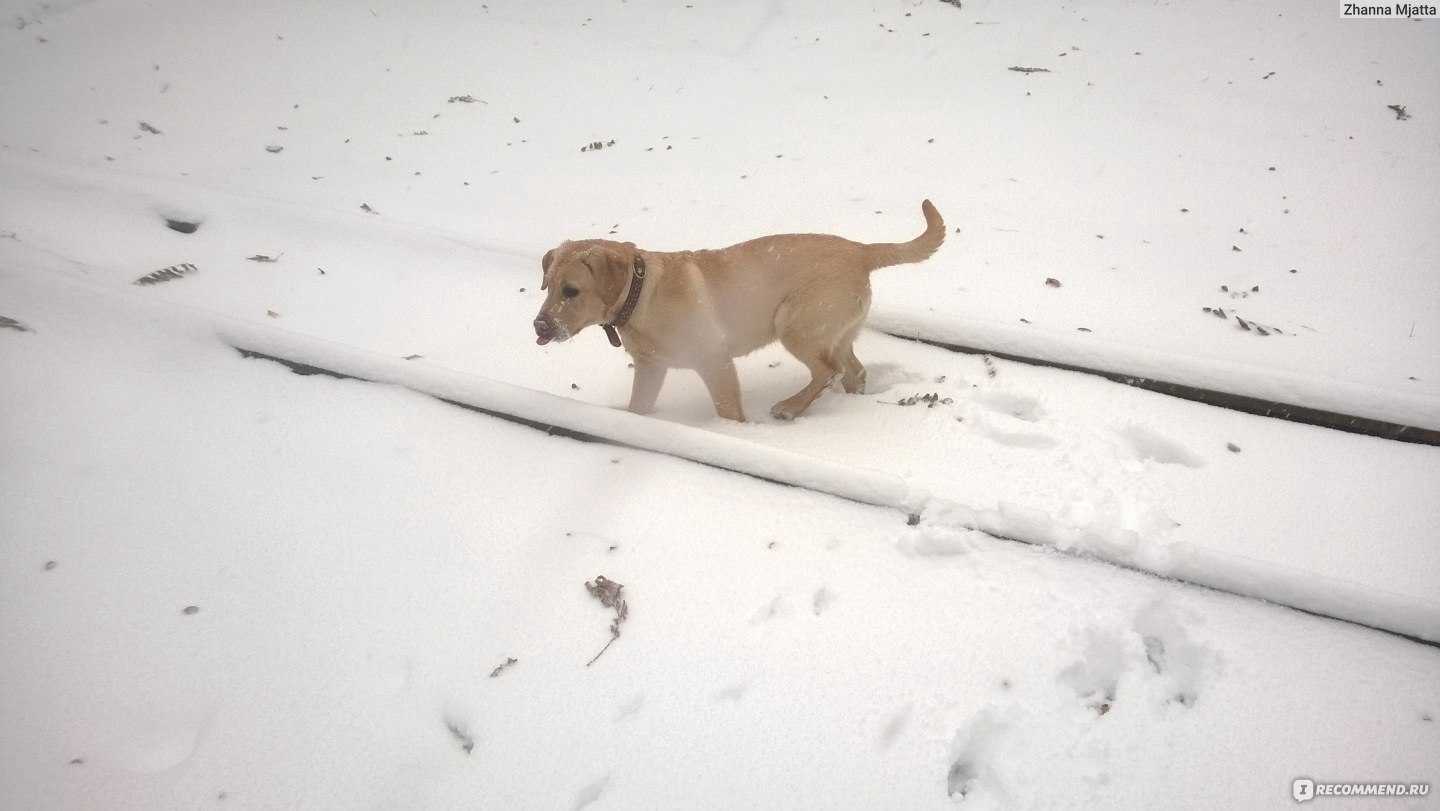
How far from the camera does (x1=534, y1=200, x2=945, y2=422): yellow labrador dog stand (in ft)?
10.0

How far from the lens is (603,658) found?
1961 millimetres

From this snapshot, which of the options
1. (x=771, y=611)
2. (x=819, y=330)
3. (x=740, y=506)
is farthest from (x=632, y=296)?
(x=771, y=611)

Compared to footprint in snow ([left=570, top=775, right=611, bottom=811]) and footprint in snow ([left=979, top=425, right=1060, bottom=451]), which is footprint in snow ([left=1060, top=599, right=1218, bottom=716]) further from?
footprint in snow ([left=570, top=775, right=611, bottom=811])

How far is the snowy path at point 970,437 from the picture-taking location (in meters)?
2.17

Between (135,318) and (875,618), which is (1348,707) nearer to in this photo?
(875,618)

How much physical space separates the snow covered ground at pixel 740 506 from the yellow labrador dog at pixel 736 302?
0.35 metres

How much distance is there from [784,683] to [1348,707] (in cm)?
145

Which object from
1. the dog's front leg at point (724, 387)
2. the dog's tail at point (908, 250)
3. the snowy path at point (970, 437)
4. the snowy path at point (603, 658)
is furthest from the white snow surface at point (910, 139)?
the snowy path at point (603, 658)

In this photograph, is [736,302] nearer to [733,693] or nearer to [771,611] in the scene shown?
[771,611]

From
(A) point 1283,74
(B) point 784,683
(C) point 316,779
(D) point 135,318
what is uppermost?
(A) point 1283,74

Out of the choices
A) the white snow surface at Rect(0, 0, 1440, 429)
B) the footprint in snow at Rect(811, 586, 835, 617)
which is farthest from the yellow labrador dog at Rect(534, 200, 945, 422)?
the footprint in snow at Rect(811, 586, 835, 617)

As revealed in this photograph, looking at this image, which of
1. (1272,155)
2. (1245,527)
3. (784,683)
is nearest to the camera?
(784,683)

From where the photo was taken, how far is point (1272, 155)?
5.30 m

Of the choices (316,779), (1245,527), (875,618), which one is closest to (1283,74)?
(1245,527)
